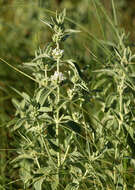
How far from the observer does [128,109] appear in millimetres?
1925

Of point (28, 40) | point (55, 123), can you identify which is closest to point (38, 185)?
point (55, 123)

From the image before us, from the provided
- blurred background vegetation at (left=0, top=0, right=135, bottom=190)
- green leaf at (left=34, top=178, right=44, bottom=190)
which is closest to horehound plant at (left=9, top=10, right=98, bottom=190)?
green leaf at (left=34, top=178, right=44, bottom=190)

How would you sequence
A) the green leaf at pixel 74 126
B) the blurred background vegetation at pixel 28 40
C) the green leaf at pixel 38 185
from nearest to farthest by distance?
the green leaf at pixel 38 185 < the green leaf at pixel 74 126 < the blurred background vegetation at pixel 28 40

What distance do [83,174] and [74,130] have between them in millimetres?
240

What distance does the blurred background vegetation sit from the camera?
2.23m

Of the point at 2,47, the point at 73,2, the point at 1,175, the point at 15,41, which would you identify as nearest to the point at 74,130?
the point at 1,175

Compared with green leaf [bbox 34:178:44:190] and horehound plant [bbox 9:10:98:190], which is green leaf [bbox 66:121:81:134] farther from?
green leaf [bbox 34:178:44:190]

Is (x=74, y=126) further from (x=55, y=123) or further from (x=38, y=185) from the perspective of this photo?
(x=38, y=185)

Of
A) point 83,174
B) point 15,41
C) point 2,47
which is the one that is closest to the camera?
point 83,174

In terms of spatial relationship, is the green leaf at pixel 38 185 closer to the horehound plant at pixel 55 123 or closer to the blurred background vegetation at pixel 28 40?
the horehound plant at pixel 55 123

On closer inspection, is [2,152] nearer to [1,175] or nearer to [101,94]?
[1,175]

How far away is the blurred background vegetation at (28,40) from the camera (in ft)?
7.32

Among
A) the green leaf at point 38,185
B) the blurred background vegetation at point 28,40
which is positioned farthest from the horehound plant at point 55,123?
the blurred background vegetation at point 28,40

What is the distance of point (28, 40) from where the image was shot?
373cm
